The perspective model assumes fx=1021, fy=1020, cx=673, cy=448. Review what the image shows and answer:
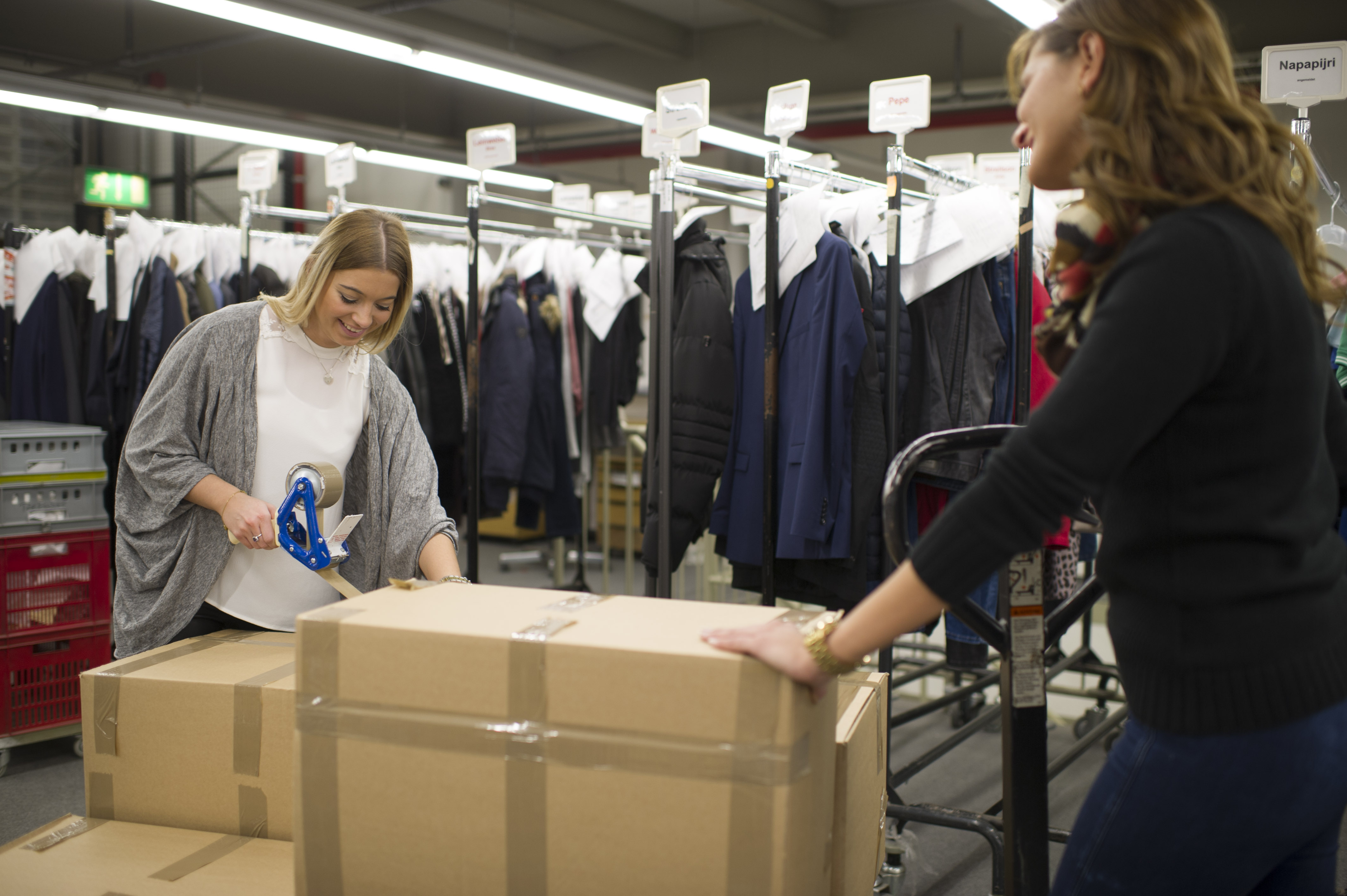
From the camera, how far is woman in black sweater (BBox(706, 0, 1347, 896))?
0.90 m

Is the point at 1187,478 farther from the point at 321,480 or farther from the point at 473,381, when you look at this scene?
the point at 473,381

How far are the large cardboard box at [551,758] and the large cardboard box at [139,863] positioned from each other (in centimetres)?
27

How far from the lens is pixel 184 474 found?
179 centimetres

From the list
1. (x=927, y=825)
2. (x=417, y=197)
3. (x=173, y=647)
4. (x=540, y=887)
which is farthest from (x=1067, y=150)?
(x=417, y=197)

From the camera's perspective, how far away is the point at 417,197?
415 inches

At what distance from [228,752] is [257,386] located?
67 centimetres

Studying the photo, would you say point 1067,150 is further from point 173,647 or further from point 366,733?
point 173,647

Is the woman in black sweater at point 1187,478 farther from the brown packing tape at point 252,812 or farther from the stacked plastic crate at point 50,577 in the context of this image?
the stacked plastic crate at point 50,577

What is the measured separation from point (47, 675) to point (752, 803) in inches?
120

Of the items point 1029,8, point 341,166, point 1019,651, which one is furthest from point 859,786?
point 341,166

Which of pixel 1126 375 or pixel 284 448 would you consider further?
pixel 284 448

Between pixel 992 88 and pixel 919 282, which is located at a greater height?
pixel 992 88

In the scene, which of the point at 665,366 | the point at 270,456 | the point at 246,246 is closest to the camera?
the point at 270,456

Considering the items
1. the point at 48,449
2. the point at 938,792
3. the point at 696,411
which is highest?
the point at 696,411
